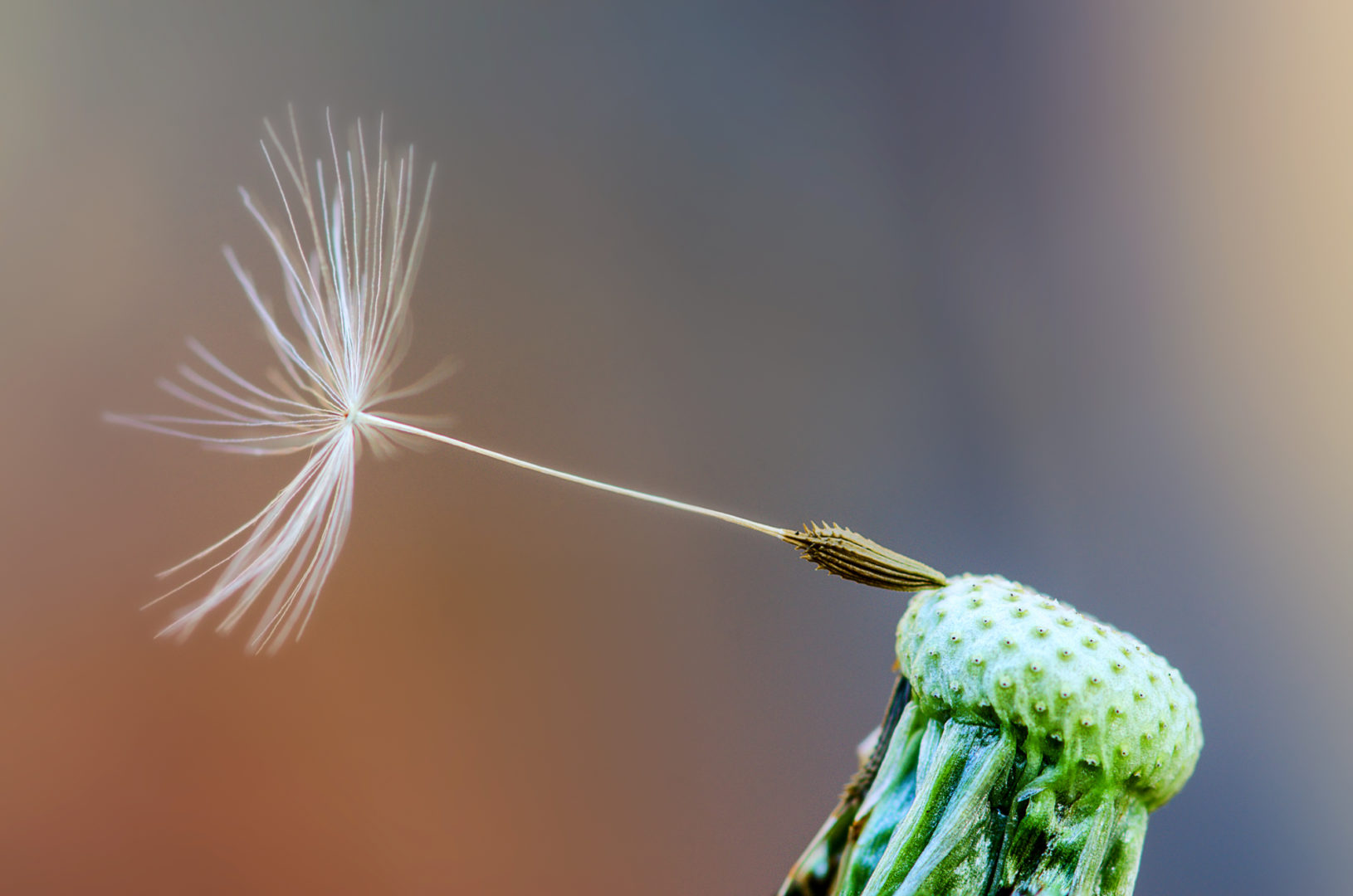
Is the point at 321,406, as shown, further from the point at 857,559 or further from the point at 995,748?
the point at 995,748

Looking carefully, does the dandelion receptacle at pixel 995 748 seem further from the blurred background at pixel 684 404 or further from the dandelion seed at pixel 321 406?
the blurred background at pixel 684 404

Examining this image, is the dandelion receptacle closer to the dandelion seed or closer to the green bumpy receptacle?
the green bumpy receptacle

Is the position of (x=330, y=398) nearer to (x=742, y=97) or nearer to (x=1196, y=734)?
(x=1196, y=734)

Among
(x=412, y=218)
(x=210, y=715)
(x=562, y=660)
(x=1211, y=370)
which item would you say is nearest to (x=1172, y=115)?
(x=1211, y=370)

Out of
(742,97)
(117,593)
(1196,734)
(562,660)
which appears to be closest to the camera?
(1196,734)

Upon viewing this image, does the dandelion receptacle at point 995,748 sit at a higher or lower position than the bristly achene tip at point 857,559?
lower

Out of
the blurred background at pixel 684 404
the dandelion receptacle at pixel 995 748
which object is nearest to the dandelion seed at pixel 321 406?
the dandelion receptacle at pixel 995 748

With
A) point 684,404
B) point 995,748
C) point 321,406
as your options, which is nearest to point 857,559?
point 995,748
